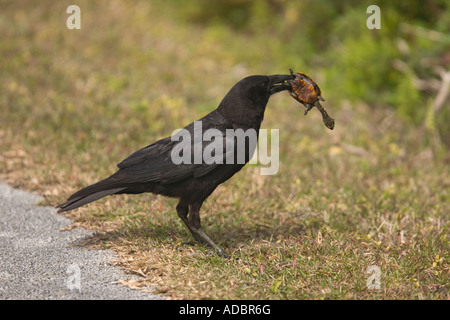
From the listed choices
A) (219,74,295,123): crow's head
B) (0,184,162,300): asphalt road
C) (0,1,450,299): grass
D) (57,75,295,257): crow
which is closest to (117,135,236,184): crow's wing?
(57,75,295,257): crow

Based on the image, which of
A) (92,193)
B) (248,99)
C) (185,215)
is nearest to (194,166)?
(185,215)

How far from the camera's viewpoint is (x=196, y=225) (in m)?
4.34

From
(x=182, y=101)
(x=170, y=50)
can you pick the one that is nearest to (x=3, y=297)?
(x=182, y=101)

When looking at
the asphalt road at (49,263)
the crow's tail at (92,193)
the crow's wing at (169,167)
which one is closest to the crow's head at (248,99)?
the crow's wing at (169,167)

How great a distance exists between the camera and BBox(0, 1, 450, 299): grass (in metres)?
3.92

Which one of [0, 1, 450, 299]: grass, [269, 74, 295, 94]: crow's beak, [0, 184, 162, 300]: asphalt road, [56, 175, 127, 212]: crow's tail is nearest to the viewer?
[0, 184, 162, 300]: asphalt road

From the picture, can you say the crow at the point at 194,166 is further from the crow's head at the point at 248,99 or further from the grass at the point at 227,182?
the grass at the point at 227,182

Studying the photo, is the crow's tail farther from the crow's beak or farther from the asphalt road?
the crow's beak

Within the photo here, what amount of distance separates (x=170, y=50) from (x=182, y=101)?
2.82 meters

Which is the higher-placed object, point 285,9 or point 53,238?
point 285,9

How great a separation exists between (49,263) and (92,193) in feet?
1.92

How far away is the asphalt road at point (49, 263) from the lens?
3.56 m

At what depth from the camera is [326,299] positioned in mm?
3557

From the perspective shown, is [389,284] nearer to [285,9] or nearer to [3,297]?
[3,297]
